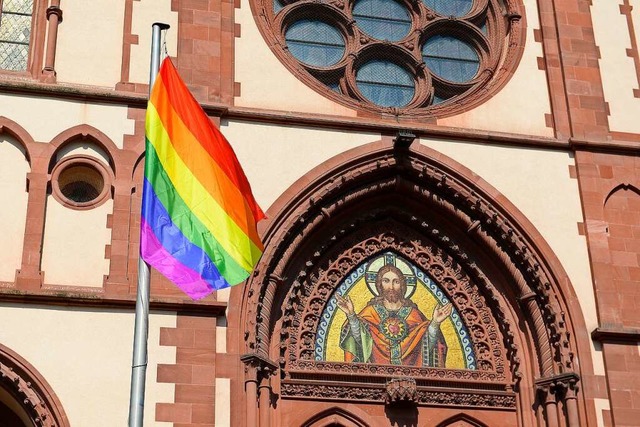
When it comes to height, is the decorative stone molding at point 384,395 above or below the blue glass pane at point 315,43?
below

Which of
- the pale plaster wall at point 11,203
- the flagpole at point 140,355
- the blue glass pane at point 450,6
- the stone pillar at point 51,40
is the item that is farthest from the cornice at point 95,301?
the blue glass pane at point 450,6

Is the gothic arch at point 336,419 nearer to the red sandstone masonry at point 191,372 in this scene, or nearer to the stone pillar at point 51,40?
the red sandstone masonry at point 191,372

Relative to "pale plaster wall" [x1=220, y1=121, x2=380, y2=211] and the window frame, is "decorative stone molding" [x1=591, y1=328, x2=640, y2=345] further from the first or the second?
the window frame

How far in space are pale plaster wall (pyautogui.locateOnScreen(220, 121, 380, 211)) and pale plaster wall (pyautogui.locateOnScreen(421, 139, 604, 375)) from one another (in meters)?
1.28

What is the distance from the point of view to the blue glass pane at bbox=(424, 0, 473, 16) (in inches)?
745

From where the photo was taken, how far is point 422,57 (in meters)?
18.4

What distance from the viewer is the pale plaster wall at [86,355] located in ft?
46.8

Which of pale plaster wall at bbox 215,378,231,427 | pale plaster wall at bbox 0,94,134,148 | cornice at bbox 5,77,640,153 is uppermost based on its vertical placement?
cornice at bbox 5,77,640,153

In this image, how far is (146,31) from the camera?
55.8 ft

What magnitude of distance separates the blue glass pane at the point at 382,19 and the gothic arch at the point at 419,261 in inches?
88.9

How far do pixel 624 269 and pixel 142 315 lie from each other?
25.8ft

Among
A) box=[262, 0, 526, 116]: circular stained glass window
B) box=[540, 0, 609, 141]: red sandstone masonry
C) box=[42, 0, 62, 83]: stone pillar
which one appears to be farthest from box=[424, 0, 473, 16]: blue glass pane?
box=[42, 0, 62, 83]: stone pillar

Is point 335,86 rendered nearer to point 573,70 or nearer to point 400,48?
point 400,48

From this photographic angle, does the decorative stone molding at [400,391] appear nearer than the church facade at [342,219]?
No
